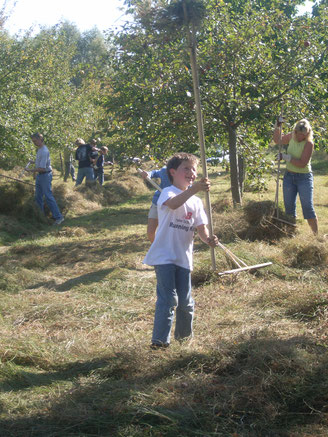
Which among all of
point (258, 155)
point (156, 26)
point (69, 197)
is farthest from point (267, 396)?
point (69, 197)

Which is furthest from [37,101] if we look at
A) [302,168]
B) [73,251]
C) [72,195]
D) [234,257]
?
[234,257]

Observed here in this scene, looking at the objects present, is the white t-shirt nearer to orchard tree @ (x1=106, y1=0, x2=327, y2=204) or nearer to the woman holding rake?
the woman holding rake

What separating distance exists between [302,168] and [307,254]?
→ 1835 mm

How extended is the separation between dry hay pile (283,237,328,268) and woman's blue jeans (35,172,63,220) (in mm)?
6257

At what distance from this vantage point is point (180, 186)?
14.6ft

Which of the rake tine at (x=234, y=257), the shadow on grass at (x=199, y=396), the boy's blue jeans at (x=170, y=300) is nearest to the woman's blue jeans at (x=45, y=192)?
the rake tine at (x=234, y=257)

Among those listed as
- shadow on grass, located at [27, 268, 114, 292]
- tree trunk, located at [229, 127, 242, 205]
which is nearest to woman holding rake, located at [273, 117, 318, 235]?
tree trunk, located at [229, 127, 242, 205]

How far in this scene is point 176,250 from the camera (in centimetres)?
422

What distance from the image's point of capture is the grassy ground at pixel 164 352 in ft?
Answer: 9.96

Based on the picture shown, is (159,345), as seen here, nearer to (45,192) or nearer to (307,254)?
(307,254)

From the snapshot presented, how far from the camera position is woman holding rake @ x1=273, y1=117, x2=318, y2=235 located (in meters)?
8.11

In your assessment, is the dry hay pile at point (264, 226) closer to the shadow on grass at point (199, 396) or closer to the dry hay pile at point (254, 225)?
the dry hay pile at point (254, 225)

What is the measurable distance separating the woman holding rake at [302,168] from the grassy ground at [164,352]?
740 mm

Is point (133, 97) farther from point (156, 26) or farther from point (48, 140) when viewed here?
point (48, 140)
